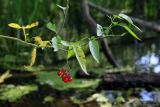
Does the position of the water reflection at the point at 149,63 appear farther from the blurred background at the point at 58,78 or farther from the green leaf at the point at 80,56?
the green leaf at the point at 80,56

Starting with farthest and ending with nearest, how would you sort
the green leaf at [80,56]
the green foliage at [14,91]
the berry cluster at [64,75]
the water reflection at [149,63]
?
the water reflection at [149,63] → the green foliage at [14,91] → the berry cluster at [64,75] → the green leaf at [80,56]

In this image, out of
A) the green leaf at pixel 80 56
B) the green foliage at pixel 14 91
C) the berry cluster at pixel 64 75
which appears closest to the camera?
the green leaf at pixel 80 56

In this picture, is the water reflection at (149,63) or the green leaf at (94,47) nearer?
the green leaf at (94,47)

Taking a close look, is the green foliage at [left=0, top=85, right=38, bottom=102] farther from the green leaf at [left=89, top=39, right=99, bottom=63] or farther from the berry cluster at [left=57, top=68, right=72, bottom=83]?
the green leaf at [left=89, top=39, right=99, bottom=63]

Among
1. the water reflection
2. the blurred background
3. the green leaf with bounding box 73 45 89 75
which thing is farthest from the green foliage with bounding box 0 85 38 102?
the green leaf with bounding box 73 45 89 75

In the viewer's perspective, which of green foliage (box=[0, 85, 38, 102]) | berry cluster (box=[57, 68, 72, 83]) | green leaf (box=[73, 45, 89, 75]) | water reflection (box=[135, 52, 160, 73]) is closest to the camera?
green leaf (box=[73, 45, 89, 75])

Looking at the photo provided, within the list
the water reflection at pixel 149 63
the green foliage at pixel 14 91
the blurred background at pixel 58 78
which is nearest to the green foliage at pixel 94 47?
the blurred background at pixel 58 78

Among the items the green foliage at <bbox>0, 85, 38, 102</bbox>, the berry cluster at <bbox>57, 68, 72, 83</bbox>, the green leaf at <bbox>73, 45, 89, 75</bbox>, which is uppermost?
the green leaf at <bbox>73, 45, 89, 75</bbox>

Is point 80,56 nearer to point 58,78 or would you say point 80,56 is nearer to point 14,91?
point 14,91

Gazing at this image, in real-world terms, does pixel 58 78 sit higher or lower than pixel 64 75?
lower

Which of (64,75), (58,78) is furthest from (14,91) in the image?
(64,75)
